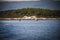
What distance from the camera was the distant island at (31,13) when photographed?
2111mm

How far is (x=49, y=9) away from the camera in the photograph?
211cm

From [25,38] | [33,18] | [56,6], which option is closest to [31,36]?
[25,38]

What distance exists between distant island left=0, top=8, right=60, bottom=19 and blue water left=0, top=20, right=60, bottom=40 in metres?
0.11

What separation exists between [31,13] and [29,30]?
0.31 meters

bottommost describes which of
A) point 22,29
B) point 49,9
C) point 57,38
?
point 57,38

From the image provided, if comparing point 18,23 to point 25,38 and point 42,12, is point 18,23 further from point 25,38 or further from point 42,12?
point 42,12

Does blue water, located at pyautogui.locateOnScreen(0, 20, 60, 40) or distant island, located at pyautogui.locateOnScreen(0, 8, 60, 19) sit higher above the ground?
distant island, located at pyautogui.locateOnScreen(0, 8, 60, 19)

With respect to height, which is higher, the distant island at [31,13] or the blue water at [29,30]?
the distant island at [31,13]

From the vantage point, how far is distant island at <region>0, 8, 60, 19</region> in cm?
211

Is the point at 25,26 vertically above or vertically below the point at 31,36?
above

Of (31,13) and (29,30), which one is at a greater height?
(31,13)

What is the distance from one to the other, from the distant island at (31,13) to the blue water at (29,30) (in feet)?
0.36

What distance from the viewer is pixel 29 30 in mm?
2113

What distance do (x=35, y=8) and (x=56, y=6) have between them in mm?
384
